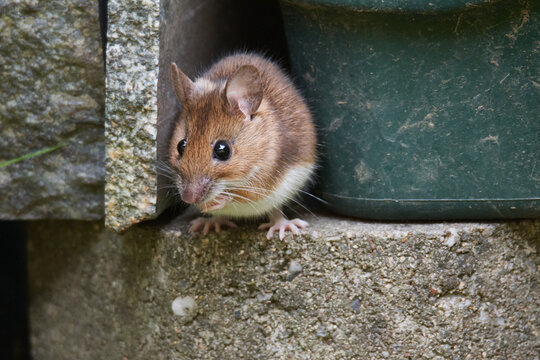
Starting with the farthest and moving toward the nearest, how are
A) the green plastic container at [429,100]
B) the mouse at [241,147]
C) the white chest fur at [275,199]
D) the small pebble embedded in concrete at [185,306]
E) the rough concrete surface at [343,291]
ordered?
1. the small pebble embedded in concrete at [185,306]
2. the white chest fur at [275,199]
3. the rough concrete surface at [343,291]
4. the mouse at [241,147]
5. the green plastic container at [429,100]

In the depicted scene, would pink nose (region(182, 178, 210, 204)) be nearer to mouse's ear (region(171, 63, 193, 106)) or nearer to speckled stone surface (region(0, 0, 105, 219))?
mouse's ear (region(171, 63, 193, 106))

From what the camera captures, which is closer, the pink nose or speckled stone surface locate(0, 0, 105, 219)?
the pink nose

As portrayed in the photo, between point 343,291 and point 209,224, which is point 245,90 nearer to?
point 209,224

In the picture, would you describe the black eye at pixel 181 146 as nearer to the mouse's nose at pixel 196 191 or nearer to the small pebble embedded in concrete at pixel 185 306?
the mouse's nose at pixel 196 191

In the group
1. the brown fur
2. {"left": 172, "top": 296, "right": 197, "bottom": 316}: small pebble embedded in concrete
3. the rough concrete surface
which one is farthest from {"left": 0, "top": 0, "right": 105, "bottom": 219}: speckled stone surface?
{"left": 172, "top": 296, "right": 197, "bottom": 316}: small pebble embedded in concrete

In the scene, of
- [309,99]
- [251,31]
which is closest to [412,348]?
[309,99]

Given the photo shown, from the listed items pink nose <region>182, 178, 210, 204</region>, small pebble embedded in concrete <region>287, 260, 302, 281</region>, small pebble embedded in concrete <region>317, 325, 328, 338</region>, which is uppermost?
pink nose <region>182, 178, 210, 204</region>

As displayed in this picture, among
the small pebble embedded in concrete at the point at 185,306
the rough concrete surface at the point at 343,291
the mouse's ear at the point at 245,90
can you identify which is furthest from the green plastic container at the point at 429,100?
the small pebble embedded in concrete at the point at 185,306
